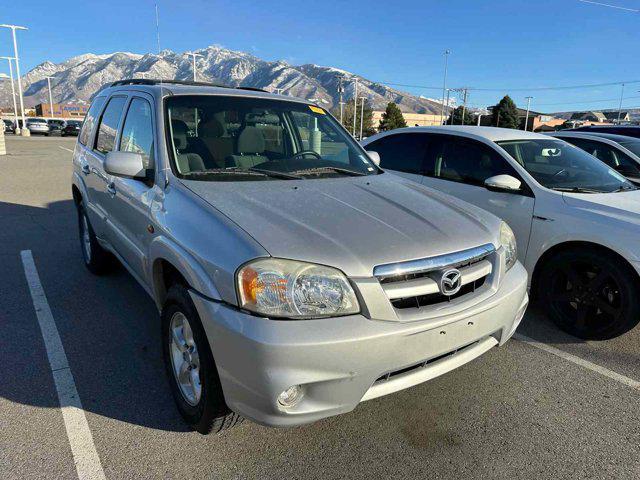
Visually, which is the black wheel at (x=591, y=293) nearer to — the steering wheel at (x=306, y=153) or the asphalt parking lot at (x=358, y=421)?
the asphalt parking lot at (x=358, y=421)

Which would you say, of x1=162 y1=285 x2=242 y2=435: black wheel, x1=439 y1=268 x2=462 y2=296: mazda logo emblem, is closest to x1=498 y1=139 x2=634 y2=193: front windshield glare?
x1=439 y1=268 x2=462 y2=296: mazda logo emblem

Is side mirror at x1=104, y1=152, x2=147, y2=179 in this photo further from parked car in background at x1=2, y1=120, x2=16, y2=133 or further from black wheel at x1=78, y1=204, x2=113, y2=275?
parked car in background at x1=2, y1=120, x2=16, y2=133

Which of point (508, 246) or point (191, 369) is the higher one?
point (508, 246)

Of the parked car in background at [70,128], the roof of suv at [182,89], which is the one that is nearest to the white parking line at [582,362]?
the roof of suv at [182,89]

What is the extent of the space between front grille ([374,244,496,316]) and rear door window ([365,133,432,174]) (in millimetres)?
2864

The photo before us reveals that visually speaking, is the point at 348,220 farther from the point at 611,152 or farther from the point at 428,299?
the point at 611,152

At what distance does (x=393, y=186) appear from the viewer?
126 inches

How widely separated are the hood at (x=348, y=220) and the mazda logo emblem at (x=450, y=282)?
4.3 inches

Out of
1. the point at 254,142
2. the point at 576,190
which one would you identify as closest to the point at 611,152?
the point at 576,190

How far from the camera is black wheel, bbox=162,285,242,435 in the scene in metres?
2.16

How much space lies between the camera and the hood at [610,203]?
346 centimetres

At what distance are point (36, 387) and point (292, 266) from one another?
2.01 m

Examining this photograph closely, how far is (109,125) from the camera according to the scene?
404cm

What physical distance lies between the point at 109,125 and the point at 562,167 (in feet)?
13.8
